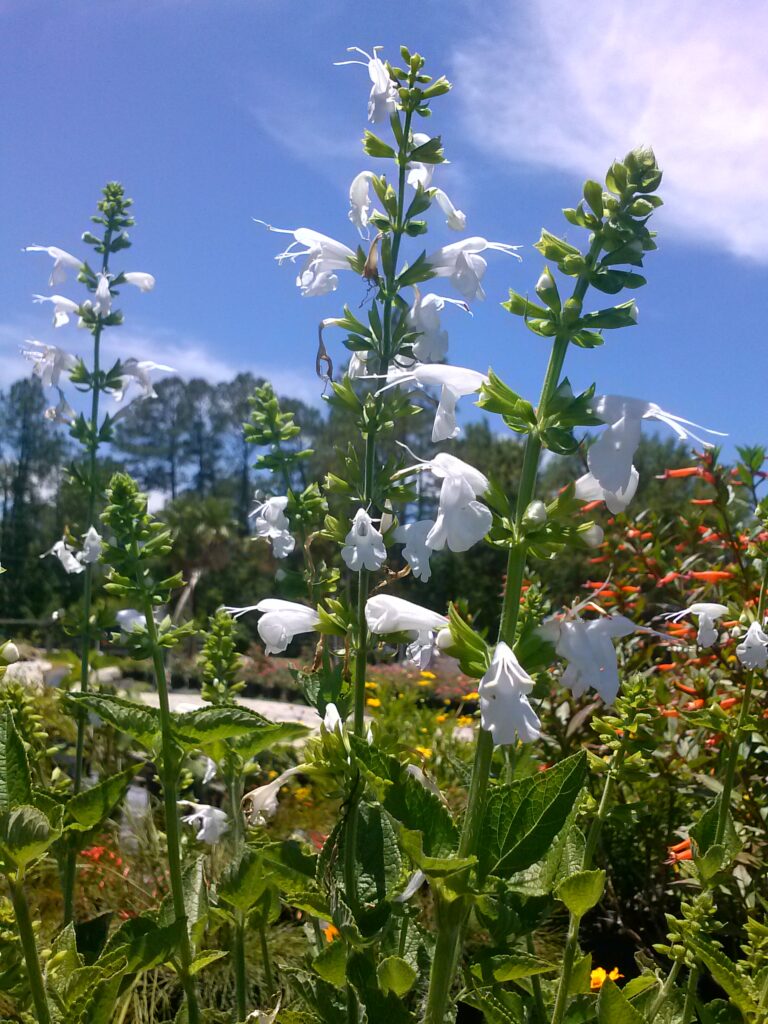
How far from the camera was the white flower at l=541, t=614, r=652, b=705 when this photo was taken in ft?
4.11

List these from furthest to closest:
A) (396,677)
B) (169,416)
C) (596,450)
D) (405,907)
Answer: (169,416), (396,677), (405,907), (596,450)

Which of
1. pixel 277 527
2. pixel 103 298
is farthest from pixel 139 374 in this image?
pixel 277 527

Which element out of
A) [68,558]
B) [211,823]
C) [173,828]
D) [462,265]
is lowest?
[211,823]

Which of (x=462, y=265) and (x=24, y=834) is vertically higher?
(x=462, y=265)

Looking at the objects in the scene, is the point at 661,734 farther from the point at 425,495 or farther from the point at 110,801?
the point at 110,801

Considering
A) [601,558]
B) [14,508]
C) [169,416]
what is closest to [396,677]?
[601,558]

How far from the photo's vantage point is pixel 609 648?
127 centimetres

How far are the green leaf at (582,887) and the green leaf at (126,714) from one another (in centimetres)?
78

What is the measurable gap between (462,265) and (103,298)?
2.31 metres

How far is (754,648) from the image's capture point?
1892 millimetres

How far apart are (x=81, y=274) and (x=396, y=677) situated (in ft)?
24.2

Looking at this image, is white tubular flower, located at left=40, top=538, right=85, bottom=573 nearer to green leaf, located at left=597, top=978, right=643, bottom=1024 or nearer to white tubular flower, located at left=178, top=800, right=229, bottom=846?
white tubular flower, located at left=178, top=800, right=229, bottom=846

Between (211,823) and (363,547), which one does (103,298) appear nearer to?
(211,823)

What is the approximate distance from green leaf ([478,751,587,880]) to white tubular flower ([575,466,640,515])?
36 centimetres
